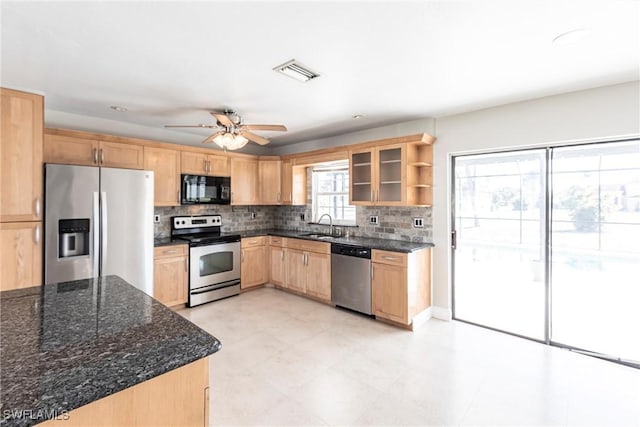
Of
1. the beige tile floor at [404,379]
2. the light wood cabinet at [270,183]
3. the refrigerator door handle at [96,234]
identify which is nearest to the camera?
the beige tile floor at [404,379]

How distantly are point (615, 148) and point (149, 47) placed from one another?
401cm

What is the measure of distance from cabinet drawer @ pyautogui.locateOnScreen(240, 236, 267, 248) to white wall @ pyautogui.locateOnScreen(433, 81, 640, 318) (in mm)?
2611

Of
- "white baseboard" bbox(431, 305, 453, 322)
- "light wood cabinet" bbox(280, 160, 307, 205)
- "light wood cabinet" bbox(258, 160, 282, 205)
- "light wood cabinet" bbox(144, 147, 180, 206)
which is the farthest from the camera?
"light wood cabinet" bbox(258, 160, 282, 205)

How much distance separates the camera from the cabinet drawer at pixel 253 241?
4574mm

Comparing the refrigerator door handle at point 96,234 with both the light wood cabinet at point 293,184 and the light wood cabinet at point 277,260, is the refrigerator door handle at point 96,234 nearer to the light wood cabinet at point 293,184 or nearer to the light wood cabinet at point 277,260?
the light wood cabinet at point 277,260

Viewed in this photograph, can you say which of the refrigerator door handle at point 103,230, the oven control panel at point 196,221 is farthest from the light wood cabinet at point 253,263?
the refrigerator door handle at point 103,230

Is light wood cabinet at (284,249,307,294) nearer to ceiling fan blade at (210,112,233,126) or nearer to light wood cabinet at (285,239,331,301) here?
light wood cabinet at (285,239,331,301)

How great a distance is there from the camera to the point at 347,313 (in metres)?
3.81

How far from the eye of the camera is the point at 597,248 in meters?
2.86

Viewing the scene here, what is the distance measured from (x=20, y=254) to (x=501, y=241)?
15.6 ft

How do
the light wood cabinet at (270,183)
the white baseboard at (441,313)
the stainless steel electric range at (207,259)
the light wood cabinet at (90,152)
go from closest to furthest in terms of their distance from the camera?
the light wood cabinet at (90,152), the white baseboard at (441,313), the stainless steel electric range at (207,259), the light wood cabinet at (270,183)

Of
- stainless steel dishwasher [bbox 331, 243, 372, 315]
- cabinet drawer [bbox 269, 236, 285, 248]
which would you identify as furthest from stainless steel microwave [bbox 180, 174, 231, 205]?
stainless steel dishwasher [bbox 331, 243, 372, 315]

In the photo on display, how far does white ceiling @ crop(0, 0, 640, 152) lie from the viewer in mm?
1658

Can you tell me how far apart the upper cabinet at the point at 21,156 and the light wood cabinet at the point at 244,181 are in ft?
7.74
